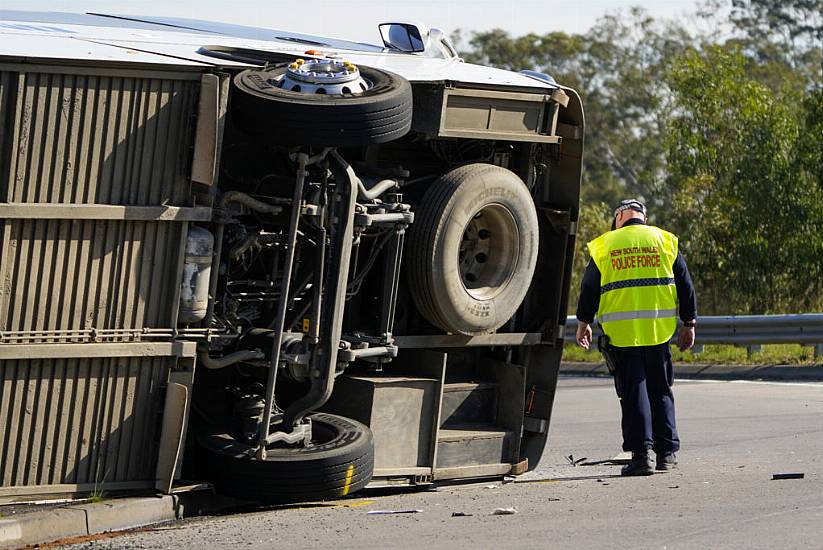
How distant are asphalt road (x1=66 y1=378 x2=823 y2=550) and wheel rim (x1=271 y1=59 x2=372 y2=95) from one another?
2007mm

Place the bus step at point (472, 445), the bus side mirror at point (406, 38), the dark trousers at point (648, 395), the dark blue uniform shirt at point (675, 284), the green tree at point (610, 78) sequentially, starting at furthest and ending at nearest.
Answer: the green tree at point (610, 78) < the bus side mirror at point (406, 38) < the dark blue uniform shirt at point (675, 284) < the dark trousers at point (648, 395) < the bus step at point (472, 445)

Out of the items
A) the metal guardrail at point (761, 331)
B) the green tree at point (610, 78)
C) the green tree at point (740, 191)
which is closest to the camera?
the metal guardrail at point (761, 331)

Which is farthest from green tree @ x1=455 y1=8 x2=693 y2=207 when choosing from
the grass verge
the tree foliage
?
the grass verge

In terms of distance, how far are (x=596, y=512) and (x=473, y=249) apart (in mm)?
2075

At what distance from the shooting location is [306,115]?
6.71 meters

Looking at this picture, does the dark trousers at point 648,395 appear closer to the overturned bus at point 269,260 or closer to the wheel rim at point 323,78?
the overturned bus at point 269,260

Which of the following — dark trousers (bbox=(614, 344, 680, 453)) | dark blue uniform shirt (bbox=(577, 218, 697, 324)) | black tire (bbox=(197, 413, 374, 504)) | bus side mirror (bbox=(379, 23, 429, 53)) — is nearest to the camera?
black tire (bbox=(197, 413, 374, 504))

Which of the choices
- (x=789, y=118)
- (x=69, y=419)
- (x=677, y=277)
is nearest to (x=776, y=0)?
(x=789, y=118)

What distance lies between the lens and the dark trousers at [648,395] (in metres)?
8.21

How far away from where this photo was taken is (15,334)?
631cm

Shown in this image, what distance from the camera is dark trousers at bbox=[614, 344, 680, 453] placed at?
26.9 feet

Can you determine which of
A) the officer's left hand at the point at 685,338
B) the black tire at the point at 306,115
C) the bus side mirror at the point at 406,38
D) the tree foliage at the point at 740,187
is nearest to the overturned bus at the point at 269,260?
the black tire at the point at 306,115

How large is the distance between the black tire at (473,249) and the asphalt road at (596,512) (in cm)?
98

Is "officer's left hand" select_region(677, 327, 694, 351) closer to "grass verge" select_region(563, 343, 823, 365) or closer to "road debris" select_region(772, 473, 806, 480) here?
"road debris" select_region(772, 473, 806, 480)
